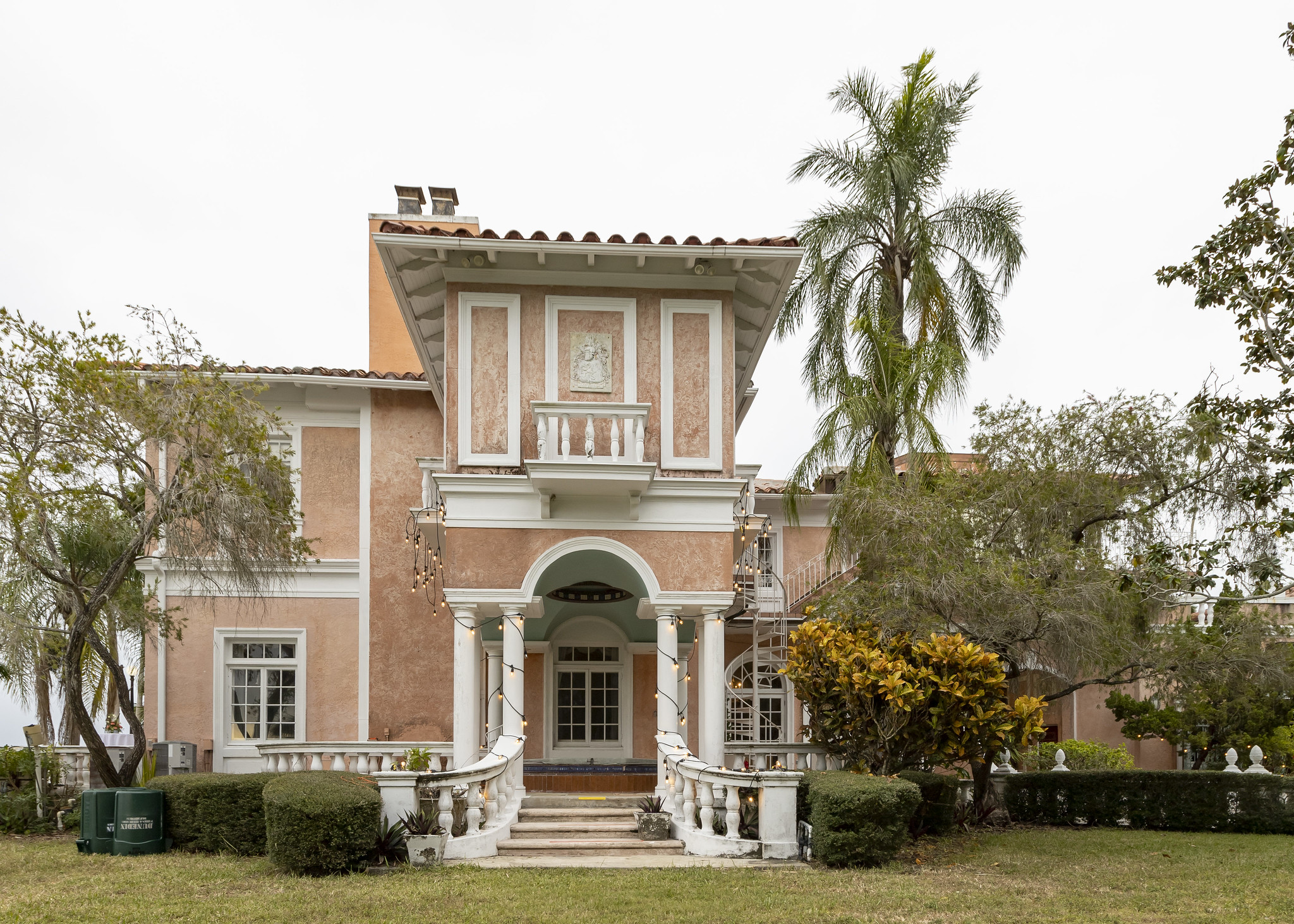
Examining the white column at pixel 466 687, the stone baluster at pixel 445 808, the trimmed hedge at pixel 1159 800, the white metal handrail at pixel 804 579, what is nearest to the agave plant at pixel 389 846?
the stone baluster at pixel 445 808

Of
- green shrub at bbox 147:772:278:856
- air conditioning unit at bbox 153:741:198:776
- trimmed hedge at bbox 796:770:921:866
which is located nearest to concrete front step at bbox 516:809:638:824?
trimmed hedge at bbox 796:770:921:866

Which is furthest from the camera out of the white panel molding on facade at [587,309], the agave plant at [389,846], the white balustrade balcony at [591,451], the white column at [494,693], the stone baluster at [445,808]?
the white column at [494,693]

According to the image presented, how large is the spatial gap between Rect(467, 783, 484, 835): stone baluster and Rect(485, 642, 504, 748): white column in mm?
4124

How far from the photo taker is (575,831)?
1267 cm

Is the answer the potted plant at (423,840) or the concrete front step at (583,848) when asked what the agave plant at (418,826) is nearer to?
the potted plant at (423,840)

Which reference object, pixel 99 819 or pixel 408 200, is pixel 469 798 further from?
pixel 408 200

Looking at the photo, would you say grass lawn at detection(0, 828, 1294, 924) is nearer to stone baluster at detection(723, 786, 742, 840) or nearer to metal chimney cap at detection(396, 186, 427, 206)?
stone baluster at detection(723, 786, 742, 840)

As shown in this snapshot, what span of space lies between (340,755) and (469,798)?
3.73m

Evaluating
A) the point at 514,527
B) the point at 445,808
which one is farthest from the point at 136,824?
the point at 514,527

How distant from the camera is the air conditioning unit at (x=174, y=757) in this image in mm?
17438

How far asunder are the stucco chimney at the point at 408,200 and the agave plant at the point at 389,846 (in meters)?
16.2

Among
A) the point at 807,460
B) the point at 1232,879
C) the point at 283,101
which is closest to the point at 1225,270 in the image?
the point at 1232,879

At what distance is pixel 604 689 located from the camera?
19.2 m

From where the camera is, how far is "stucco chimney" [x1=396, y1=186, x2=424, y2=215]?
79.0 ft
